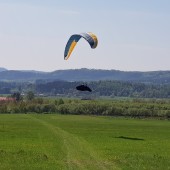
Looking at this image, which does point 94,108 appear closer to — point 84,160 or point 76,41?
point 76,41

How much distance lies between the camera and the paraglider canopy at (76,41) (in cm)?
3954

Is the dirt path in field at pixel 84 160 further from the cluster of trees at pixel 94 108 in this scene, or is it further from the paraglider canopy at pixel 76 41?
the cluster of trees at pixel 94 108

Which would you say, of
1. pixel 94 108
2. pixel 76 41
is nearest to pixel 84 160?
pixel 76 41

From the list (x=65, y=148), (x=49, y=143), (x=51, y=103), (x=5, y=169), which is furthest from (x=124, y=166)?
(x=51, y=103)

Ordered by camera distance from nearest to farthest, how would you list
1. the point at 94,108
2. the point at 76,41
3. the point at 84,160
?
the point at 84,160 < the point at 76,41 < the point at 94,108

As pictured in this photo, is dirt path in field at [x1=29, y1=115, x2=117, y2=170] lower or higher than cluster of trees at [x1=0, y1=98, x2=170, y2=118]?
higher

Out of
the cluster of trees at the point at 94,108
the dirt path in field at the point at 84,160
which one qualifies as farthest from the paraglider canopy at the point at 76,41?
the cluster of trees at the point at 94,108

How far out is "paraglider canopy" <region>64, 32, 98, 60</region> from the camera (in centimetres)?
3954

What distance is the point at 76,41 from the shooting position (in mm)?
42219

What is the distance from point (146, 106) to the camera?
360ft

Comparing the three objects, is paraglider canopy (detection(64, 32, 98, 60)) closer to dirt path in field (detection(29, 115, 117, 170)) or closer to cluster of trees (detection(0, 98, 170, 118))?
dirt path in field (detection(29, 115, 117, 170))

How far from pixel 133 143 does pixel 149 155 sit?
944 centimetres

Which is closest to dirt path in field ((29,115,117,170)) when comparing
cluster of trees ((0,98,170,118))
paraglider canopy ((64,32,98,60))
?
paraglider canopy ((64,32,98,60))

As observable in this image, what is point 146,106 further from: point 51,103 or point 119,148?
point 119,148
